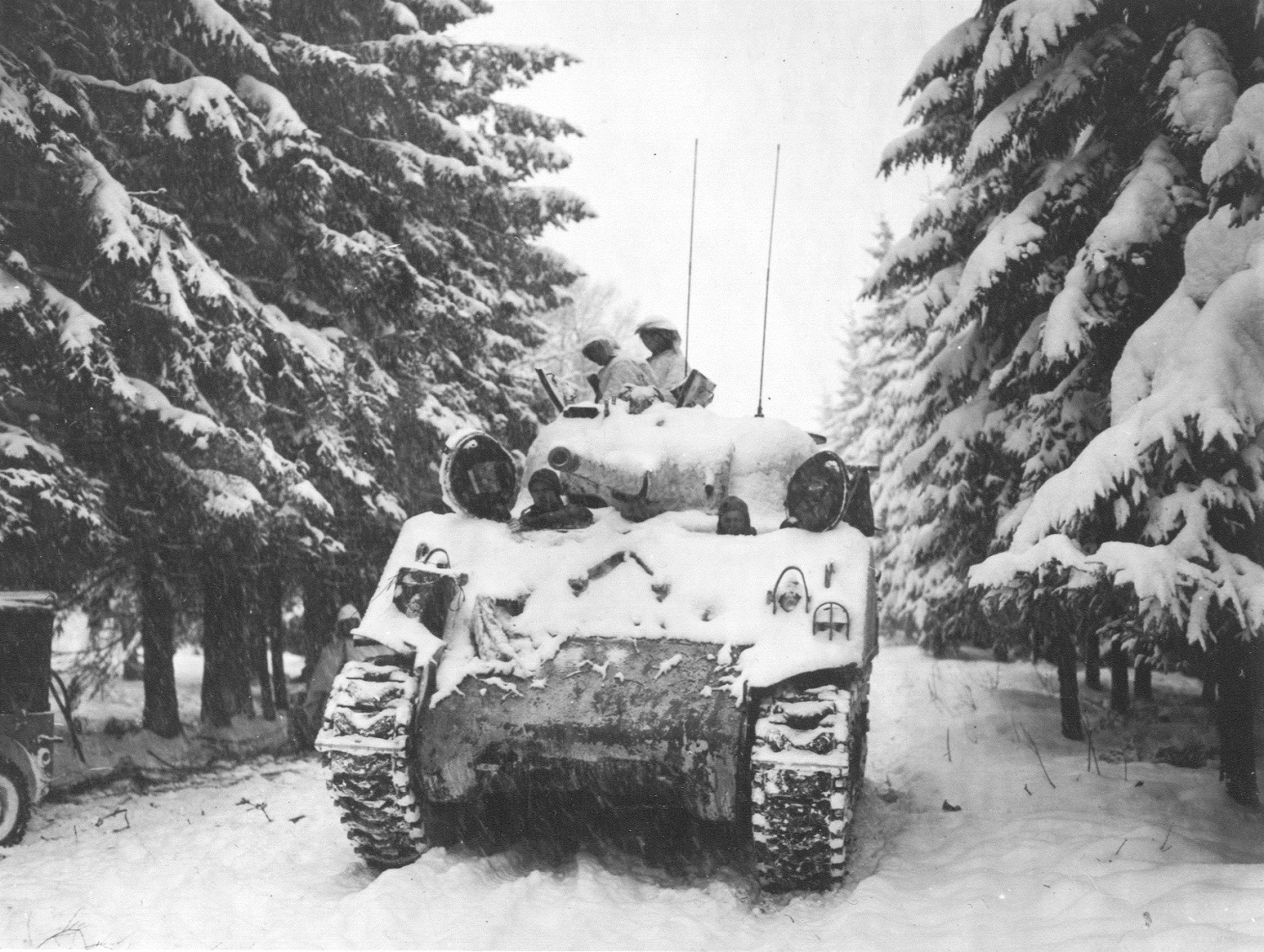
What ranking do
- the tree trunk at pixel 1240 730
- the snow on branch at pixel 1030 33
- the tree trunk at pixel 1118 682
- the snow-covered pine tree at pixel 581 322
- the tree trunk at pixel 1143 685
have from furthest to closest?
the snow-covered pine tree at pixel 581 322 < the tree trunk at pixel 1143 685 < the tree trunk at pixel 1118 682 < the snow on branch at pixel 1030 33 < the tree trunk at pixel 1240 730

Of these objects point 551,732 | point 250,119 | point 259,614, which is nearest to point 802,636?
point 551,732

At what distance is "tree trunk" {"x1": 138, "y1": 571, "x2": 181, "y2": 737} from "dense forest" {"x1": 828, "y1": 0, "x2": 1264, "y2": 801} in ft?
23.0

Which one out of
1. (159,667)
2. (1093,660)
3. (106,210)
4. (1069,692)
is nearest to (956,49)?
(1069,692)

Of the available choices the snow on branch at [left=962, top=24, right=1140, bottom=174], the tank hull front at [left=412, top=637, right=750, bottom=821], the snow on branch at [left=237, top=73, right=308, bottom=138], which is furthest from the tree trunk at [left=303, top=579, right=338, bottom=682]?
the snow on branch at [left=962, top=24, right=1140, bottom=174]

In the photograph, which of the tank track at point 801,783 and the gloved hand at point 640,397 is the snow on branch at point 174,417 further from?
the tank track at point 801,783

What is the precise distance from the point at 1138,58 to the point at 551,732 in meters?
5.83

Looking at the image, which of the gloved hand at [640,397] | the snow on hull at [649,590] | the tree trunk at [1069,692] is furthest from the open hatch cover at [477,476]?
the tree trunk at [1069,692]

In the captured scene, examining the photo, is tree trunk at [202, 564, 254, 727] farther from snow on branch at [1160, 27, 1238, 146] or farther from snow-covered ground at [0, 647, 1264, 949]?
snow on branch at [1160, 27, 1238, 146]

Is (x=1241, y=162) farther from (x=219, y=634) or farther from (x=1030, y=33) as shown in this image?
(x=219, y=634)

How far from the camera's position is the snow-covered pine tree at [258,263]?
733cm

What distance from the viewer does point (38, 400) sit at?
Answer: 7.56 m

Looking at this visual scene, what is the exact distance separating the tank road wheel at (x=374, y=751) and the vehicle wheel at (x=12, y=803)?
7.28ft

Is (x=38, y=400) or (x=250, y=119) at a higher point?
(x=250, y=119)

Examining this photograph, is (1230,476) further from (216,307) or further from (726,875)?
(216,307)
